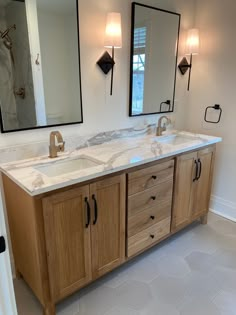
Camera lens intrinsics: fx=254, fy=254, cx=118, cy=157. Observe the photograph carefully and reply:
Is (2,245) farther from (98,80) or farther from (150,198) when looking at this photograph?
(98,80)

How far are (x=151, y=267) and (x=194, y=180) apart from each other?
0.85 metres

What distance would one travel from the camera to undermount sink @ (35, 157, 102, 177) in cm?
176

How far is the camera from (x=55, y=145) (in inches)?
72.2

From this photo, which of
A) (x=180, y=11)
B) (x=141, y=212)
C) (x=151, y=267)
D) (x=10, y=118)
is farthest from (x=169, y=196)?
(x=180, y=11)

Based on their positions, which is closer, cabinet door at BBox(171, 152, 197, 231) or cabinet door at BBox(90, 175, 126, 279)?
cabinet door at BBox(90, 175, 126, 279)

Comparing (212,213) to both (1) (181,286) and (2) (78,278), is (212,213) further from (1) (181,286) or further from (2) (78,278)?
(2) (78,278)

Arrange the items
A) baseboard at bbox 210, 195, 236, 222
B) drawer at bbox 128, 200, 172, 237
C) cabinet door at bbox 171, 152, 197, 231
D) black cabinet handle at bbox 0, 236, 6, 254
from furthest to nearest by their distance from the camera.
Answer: baseboard at bbox 210, 195, 236, 222, cabinet door at bbox 171, 152, 197, 231, drawer at bbox 128, 200, 172, 237, black cabinet handle at bbox 0, 236, 6, 254

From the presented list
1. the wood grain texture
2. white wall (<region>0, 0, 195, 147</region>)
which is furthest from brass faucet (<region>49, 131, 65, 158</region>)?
the wood grain texture

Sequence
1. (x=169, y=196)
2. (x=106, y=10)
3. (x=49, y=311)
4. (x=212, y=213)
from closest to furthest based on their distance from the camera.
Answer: (x=49, y=311), (x=106, y=10), (x=169, y=196), (x=212, y=213)

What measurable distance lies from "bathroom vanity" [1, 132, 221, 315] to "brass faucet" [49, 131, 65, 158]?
2.0 inches

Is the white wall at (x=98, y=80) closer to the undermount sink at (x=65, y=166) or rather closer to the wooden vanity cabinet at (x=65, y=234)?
the undermount sink at (x=65, y=166)

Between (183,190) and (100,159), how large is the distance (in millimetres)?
888

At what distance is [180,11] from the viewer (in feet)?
8.29

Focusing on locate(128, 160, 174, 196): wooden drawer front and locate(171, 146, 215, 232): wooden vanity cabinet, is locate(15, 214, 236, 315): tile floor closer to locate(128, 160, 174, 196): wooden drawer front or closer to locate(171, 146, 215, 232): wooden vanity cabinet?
locate(171, 146, 215, 232): wooden vanity cabinet
